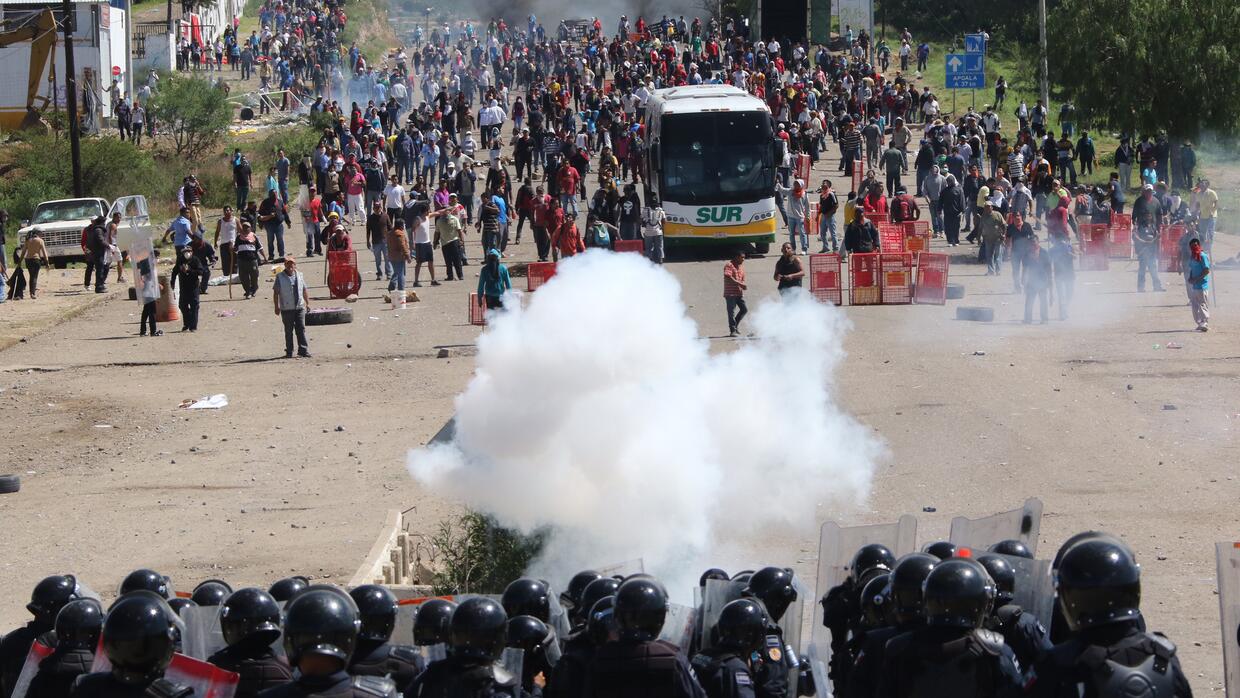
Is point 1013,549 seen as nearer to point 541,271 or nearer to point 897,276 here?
point 897,276

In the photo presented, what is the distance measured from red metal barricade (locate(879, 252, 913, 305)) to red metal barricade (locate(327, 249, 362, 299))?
29.1 feet

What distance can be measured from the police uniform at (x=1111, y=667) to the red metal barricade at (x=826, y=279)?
19.3 meters

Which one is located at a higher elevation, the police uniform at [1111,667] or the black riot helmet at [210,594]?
the police uniform at [1111,667]

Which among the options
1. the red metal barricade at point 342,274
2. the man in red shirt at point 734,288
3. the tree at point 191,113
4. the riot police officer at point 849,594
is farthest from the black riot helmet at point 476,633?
the tree at point 191,113

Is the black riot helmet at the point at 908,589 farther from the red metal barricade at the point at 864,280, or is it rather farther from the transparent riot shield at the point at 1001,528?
the red metal barricade at the point at 864,280

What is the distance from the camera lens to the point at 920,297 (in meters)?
24.0

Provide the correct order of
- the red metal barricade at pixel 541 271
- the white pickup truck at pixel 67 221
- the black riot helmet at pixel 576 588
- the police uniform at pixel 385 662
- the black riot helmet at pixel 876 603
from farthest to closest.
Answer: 1. the white pickup truck at pixel 67 221
2. the red metal barricade at pixel 541 271
3. the black riot helmet at pixel 576 588
4. the black riot helmet at pixel 876 603
5. the police uniform at pixel 385 662

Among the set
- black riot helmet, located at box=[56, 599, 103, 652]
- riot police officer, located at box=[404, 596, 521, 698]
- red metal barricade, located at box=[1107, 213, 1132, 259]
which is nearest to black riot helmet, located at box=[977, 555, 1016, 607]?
riot police officer, located at box=[404, 596, 521, 698]

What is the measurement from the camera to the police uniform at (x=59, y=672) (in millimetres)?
5938

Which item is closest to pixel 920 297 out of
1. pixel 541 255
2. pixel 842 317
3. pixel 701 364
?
pixel 842 317

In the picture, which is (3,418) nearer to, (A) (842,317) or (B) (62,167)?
(A) (842,317)

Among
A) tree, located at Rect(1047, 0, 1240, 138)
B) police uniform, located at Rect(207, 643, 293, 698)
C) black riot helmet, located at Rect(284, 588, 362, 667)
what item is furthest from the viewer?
tree, located at Rect(1047, 0, 1240, 138)

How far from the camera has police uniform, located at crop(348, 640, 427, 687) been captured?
6.04 meters

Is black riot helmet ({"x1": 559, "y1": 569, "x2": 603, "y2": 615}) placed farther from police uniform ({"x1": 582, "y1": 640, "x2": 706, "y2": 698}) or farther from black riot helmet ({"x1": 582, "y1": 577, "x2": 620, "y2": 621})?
police uniform ({"x1": 582, "y1": 640, "x2": 706, "y2": 698})
